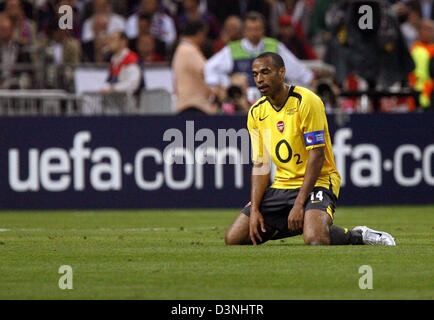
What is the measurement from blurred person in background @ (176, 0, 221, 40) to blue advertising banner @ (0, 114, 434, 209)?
5.19 meters

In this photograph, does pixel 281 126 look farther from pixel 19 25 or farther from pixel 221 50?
pixel 19 25

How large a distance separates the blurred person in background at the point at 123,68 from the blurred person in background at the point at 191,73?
903 millimetres

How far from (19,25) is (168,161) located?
18.4ft

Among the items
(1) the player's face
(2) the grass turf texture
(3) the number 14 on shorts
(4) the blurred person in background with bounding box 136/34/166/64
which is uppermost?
(4) the blurred person in background with bounding box 136/34/166/64

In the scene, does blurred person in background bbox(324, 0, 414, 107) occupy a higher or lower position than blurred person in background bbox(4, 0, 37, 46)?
lower

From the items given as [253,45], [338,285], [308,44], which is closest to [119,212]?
[253,45]

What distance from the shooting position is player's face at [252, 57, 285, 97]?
32.8ft

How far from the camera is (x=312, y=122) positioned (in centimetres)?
1013

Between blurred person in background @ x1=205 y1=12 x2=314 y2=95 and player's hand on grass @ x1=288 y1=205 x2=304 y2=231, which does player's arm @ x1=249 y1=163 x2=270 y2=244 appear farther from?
blurred person in background @ x1=205 y1=12 x2=314 y2=95

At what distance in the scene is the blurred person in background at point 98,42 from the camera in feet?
67.4

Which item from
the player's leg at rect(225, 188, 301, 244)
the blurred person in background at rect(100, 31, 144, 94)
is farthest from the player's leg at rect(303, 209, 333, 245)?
the blurred person in background at rect(100, 31, 144, 94)

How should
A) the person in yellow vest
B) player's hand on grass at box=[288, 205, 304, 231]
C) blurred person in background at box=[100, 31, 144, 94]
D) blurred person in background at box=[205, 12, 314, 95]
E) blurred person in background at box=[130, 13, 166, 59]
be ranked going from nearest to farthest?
player's hand on grass at box=[288, 205, 304, 231]
blurred person in background at box=[205, 12, 314, 95]
blurred person in background at box=[100, 31, 144, 94]
the person in yellow vest
blurred person in background at box=[130, 13, 166, 59]

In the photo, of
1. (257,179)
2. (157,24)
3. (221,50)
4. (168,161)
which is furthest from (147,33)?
(257,179)

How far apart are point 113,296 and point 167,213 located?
29.5 ft
